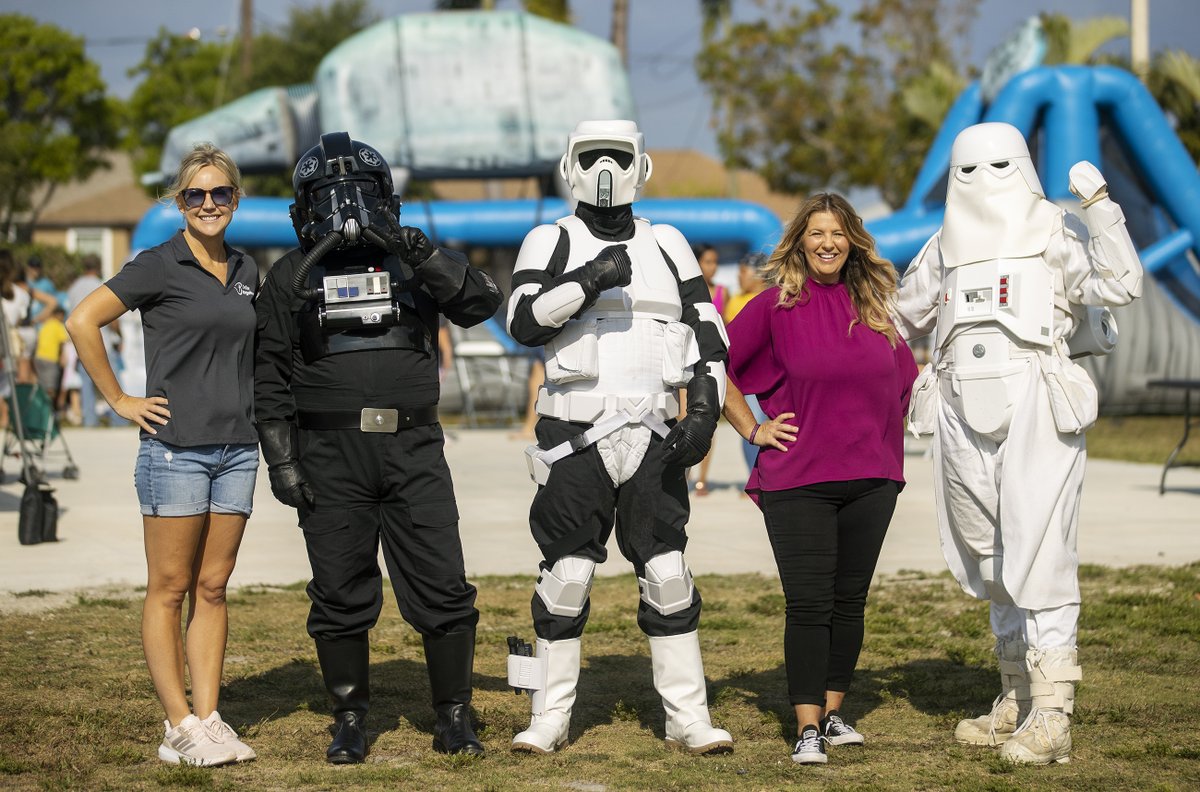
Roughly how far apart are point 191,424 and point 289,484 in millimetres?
382

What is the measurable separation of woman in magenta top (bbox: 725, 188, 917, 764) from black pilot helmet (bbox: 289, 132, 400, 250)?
4.60 feet

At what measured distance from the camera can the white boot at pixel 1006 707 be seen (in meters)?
5.12

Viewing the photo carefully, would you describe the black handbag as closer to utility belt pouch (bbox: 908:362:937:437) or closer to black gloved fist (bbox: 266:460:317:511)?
black gloved fist (bbox: 266:460:317:511)

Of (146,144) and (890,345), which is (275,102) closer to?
(890,345)

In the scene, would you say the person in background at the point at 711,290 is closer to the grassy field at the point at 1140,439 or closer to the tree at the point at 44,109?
the grassy field at the point at 1140,439

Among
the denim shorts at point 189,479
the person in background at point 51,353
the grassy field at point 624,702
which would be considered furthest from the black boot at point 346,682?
the person in background at point 51,353

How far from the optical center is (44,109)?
4509 cm

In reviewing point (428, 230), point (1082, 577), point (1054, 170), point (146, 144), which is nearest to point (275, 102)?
point (428, 230)

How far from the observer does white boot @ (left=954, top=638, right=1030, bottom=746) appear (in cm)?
512

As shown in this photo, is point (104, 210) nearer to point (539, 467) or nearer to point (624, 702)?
point (624, 702)

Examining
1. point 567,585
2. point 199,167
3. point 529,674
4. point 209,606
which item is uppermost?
point 199,167

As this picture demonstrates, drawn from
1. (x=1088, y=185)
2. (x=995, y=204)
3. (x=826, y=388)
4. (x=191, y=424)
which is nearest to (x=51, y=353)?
(x=191, y=424)

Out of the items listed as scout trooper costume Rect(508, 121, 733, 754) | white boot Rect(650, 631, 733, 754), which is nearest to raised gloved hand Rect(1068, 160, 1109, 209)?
scout trooper costume Rect(508, 121, 733, 754)

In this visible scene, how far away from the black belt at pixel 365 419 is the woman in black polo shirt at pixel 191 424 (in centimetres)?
23
